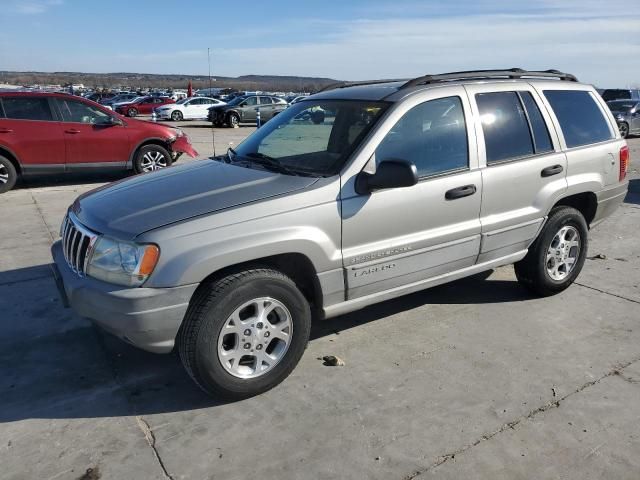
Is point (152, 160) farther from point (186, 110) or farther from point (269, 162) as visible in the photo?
point (186, 110)

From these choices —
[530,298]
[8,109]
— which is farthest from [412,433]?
[8,109]

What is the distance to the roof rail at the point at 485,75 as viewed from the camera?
13.2 ft

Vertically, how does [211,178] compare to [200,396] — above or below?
above

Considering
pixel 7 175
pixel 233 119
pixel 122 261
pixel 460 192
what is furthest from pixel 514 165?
pixel 233 119

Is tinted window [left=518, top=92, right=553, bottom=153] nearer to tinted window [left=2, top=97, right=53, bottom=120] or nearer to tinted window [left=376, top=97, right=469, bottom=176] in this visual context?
tinted window [left=376, top=97, right=469, bottom=176]

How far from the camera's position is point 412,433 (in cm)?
302

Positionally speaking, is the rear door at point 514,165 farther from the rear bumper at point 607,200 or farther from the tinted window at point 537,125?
the rear bumper at point 607,200

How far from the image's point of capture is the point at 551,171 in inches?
175

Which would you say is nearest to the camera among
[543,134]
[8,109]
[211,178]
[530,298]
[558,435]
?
[558,435]

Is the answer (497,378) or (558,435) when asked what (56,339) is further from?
(558,435)

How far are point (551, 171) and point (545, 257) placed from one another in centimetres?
72

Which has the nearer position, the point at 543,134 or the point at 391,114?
the point at 391,114

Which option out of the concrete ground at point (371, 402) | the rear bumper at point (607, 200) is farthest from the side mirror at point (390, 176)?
the rear bumper at point (607, 200)

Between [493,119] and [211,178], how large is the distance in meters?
2.13
